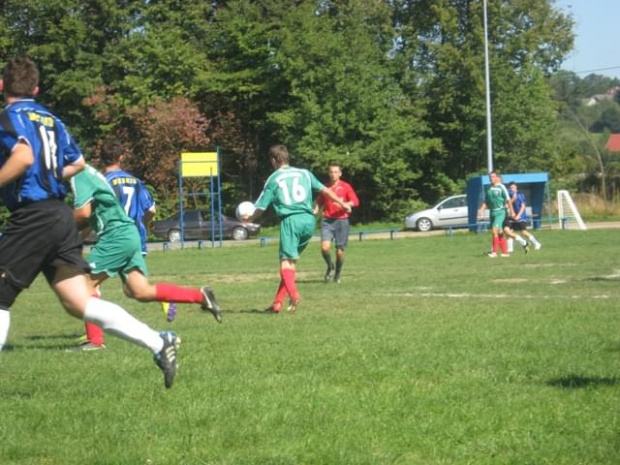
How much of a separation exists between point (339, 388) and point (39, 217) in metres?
1.96

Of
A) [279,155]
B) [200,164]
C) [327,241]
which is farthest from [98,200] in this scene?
[200,164]

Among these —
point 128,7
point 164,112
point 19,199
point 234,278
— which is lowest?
point 234,278

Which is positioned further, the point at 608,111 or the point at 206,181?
the point at 608,111

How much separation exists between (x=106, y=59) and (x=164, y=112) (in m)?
4.95

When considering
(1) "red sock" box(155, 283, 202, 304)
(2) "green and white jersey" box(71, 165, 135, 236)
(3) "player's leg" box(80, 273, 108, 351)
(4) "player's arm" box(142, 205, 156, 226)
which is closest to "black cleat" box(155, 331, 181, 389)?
(1) "red sock" box(155, 283, 202, 304)

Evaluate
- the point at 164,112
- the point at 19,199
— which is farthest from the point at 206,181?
the point at 19,199

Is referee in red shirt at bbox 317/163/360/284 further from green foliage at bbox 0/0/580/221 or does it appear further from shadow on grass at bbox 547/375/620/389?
green foliage at bbox 0/0/580/221

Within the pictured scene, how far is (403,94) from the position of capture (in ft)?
178

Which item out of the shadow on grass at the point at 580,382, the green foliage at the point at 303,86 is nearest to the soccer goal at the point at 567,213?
the green foliage at the point at 303,86

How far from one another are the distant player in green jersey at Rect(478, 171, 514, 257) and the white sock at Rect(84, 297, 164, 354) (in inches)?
708

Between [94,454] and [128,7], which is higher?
[128,7]

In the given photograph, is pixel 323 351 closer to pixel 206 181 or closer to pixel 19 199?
pixel 19 199

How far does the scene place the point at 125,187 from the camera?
9852 mm

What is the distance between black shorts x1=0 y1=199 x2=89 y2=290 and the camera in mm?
5492
